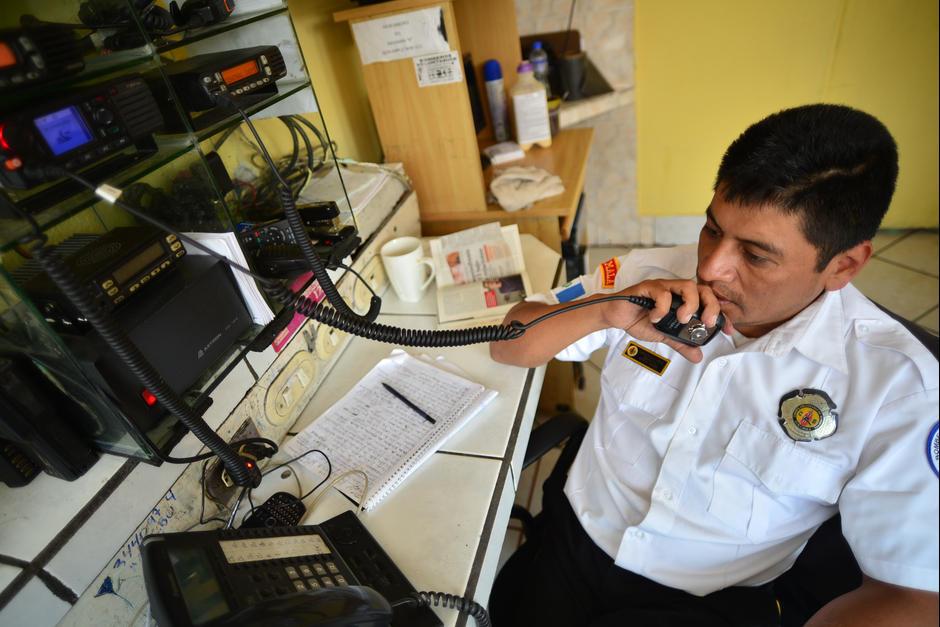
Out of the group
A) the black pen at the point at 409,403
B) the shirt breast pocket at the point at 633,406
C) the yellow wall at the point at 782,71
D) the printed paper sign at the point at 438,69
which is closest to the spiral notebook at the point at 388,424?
the black pen at the point at 409,403

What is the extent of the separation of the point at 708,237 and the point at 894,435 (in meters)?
0.42

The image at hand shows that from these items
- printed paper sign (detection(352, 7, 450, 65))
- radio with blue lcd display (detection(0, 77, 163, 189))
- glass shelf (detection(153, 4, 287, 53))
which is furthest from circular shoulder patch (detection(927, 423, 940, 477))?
printed paper sign (detection(352, 7, 450, 65))

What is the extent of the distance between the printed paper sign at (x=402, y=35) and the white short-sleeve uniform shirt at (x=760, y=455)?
35.7 inches

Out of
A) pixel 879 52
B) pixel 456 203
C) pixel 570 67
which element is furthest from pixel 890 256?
pixel 456 203

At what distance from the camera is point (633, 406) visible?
3.70ft

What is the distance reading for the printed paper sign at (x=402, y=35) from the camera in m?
1.54

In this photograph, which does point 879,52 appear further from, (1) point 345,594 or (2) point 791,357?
(1) point 345,594

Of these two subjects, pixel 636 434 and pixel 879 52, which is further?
pixel 879 52

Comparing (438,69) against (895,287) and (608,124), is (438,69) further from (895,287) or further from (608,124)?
(895,287)

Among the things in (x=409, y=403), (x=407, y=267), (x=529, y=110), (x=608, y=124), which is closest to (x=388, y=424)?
(x=409, y=403)

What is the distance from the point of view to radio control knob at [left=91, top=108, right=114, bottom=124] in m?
0.72

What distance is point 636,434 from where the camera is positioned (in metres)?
1.12

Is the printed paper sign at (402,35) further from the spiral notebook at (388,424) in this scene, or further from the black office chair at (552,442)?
the black office chair at (552,442)

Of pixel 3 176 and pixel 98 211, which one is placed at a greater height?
pixel 3 176
